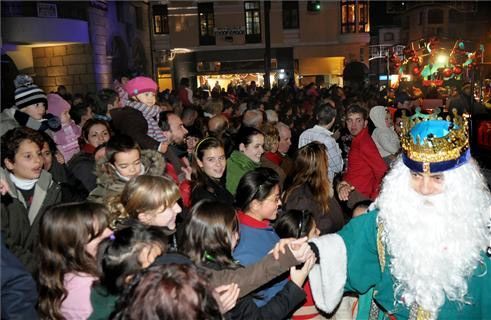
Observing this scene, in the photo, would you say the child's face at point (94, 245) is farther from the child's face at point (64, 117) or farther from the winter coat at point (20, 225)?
the child's face at point (64, 117)

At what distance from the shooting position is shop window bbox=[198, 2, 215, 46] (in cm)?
3045

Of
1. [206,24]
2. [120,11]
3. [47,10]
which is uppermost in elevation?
[206,24]

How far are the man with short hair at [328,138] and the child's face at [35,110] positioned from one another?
3.36 metres

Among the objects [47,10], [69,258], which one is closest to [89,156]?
[69,258]

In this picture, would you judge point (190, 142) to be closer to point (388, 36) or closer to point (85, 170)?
point (85, 170)

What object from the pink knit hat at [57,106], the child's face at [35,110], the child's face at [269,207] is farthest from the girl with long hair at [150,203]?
the pink knit hat at [57,106]

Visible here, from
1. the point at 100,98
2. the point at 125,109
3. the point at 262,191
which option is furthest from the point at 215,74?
the point at 262,191

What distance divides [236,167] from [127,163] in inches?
58.8

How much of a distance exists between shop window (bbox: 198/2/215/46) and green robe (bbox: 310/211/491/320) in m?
28.6

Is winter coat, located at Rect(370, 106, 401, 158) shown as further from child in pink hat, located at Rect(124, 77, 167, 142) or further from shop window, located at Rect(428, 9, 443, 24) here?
shop window, located at Rect(428, 9, 443, 24)

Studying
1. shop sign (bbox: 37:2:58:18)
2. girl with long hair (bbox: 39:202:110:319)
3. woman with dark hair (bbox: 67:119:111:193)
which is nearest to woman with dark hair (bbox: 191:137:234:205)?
woman with dark hair (bbox: 67:119:111:193)

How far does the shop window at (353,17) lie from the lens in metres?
30.8

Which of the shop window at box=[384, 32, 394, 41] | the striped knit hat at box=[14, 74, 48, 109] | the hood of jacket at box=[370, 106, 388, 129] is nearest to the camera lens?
the striped knit hat at box=[14, 74, 48, 109]

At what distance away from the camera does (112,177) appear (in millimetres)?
4242
